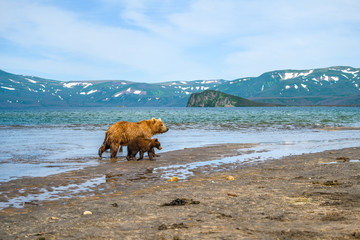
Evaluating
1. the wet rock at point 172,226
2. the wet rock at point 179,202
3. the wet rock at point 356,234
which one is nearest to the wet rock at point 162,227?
the wet rock at point 172,226

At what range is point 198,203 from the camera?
328 inches

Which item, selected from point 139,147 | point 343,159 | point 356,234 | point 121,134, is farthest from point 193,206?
point 121,134

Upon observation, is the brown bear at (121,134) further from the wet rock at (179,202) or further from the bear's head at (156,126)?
the wet rock at (179,202)

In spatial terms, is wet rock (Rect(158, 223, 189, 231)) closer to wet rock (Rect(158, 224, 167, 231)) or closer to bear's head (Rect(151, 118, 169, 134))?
wet rock (Rect(158, 224, 167, 231))

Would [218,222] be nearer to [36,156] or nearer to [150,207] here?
[150,207]

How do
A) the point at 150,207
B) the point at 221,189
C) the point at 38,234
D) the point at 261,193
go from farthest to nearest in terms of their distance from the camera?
the point at 221,189 < the point at 261,193 < the point at 150,207 < the point at 38,234

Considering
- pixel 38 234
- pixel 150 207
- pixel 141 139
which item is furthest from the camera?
pixel 141 139

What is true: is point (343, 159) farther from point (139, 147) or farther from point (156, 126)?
point (156, 126)

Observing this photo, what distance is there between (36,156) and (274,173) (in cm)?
1366

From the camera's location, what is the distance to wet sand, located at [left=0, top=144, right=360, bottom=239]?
6.14 metres

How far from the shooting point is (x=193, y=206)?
26.6ft

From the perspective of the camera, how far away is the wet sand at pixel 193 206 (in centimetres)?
614

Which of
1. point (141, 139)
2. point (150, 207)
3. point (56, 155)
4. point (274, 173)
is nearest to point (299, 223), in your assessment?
point (150, 207)

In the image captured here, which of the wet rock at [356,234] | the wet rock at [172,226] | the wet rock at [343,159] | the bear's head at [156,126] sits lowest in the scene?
the wet rock at [343,159]
